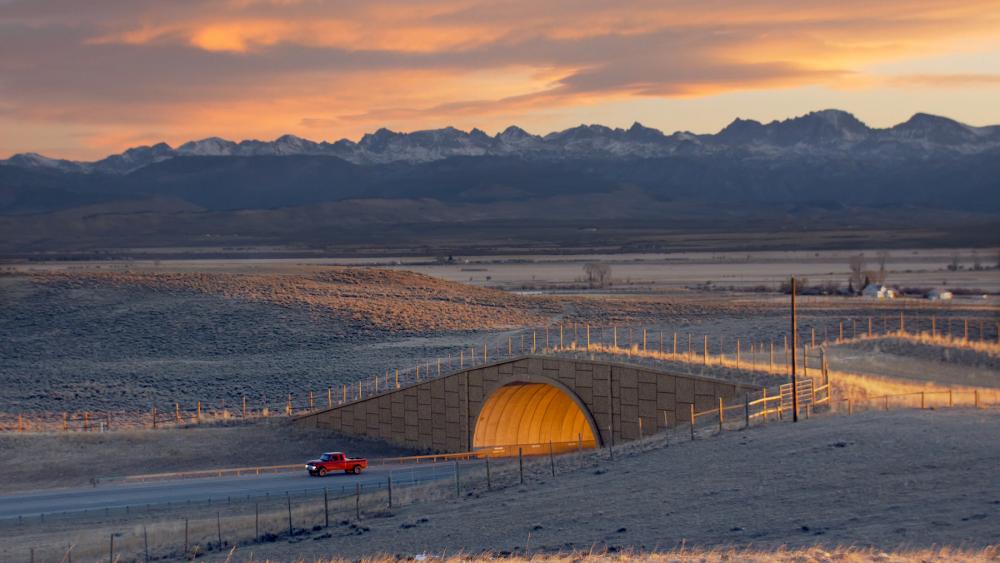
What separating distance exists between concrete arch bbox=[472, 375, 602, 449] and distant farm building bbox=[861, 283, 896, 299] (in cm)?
3960

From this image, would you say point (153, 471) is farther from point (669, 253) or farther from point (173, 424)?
point (669, 253)

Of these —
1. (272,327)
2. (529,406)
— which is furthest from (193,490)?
(272,327)

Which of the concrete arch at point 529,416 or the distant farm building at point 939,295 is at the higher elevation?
the distant farm building at point 939,295

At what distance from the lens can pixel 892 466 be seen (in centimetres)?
2828

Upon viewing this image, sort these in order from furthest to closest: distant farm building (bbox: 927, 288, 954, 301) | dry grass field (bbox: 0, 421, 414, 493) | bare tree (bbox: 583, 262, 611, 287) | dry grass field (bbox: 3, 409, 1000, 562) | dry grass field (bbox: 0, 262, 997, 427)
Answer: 1. bare tree (bbox: 583, 262, 611, 287)
2. distant farm building (bbox: 927, 288, 954, 301)
3. dry grass field (bbox: 0, 262, 997, 427)
4. dry grass field (bbox: 0, 421, 414, 493)
5. dry grass field (bbox: 3, 409, 1000, 562)

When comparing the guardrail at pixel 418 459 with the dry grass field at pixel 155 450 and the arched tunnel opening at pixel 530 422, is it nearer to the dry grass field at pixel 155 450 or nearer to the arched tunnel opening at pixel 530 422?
the arched tunnel opening at pixel 530 422

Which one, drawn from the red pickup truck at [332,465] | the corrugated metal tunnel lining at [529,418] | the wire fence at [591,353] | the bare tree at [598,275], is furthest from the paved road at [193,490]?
the bare tree at [598,275]

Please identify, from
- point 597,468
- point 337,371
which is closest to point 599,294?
point 337,371

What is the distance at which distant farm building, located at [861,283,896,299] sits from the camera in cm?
8421

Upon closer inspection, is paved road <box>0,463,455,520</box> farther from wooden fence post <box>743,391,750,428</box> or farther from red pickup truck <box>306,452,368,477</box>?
wooden fence post <box>743,391,750,428</box>

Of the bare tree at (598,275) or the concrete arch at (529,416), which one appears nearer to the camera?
the concrete arch at (529,416)

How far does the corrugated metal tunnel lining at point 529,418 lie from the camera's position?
1850 inches

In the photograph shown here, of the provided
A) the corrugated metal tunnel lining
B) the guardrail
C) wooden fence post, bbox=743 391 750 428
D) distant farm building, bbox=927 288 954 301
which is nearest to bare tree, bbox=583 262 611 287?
distant farm building, bbox=927 288 954 301

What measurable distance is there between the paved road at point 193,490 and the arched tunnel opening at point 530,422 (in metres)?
4.81
